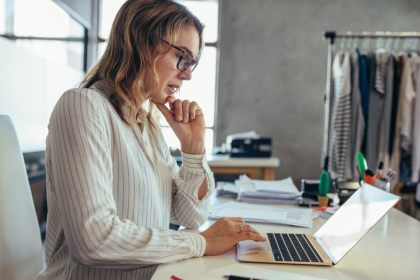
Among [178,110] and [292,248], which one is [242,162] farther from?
[292,248]

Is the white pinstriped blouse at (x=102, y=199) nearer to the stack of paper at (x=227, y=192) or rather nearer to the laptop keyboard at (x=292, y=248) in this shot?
the laptop keyboard at (x=292, y=248)

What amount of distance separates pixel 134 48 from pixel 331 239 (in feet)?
2.26

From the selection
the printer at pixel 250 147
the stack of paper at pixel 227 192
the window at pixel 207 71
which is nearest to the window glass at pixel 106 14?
the window at pixel 207 71

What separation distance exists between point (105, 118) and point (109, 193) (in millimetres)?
180

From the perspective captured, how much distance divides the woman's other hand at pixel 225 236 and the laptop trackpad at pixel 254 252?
19 mm

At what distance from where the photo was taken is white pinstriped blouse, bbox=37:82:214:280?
583mm

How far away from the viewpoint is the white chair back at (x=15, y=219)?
0.72m

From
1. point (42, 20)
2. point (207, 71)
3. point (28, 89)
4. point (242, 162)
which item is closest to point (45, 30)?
point (42, 20)

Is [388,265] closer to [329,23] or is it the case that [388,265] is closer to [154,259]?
[154,259]

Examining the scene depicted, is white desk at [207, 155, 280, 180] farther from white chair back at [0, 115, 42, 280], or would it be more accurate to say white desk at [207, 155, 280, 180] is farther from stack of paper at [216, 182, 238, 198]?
white chair back at [0, 115, 42, 280]

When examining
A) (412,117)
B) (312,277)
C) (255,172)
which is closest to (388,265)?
(312,277)

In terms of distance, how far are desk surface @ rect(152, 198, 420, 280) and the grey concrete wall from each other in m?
2.46

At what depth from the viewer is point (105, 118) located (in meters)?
0.71

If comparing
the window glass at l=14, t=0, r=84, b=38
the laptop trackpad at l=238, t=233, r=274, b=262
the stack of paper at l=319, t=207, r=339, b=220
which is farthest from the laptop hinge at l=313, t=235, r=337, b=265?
the window glass at l=14, t=0, r=84, b=38
